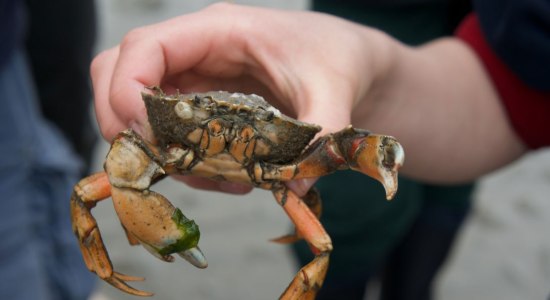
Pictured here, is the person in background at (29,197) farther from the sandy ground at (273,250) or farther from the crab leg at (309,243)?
the crab leg at (309,243)

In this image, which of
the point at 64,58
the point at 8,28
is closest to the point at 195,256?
the point at 8,28

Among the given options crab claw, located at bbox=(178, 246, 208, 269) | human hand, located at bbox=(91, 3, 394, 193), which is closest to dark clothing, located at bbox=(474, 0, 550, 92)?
human hand, located at bbox=(91, 3, 394, 193)

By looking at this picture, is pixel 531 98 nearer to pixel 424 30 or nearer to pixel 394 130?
pixel 394 130

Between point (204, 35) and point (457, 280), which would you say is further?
point (457, 280)

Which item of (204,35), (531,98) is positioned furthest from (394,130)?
(204,35)

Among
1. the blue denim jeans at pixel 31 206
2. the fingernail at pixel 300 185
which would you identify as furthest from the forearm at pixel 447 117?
the blue denim jeans at pixel 31 206

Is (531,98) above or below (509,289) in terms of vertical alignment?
above
